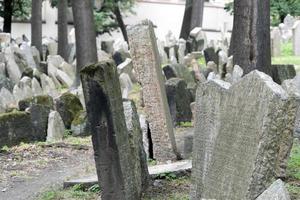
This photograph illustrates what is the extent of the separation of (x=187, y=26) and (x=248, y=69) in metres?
15.5

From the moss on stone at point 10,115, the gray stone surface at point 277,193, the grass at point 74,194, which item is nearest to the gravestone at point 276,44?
the moss on stone at point 10,115

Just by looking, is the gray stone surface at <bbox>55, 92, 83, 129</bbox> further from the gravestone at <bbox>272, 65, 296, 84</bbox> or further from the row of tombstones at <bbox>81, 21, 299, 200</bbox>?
the row of tombstones at <bbox>81, 21, 299, 200</bbox>

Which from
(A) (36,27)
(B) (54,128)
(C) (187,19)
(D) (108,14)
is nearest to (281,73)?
(B) (54,128)

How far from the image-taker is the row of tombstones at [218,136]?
179 inches

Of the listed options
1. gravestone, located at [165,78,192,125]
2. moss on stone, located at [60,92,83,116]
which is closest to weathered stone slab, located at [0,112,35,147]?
moss on stone, located at [60,92,83,116]

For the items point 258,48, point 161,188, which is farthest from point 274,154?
point 258,48

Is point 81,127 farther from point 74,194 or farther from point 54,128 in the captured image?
point 74,194

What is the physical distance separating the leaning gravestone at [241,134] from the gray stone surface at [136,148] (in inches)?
24.0

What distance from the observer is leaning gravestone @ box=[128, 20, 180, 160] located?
6.91 m

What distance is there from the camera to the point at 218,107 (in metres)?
5.03

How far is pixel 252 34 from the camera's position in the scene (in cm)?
977

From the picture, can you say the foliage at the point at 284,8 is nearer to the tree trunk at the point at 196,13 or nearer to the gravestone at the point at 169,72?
the tree trunk at the point at 196,13

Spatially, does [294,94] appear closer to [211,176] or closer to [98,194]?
[211,176]

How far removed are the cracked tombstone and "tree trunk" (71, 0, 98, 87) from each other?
8.11 m
